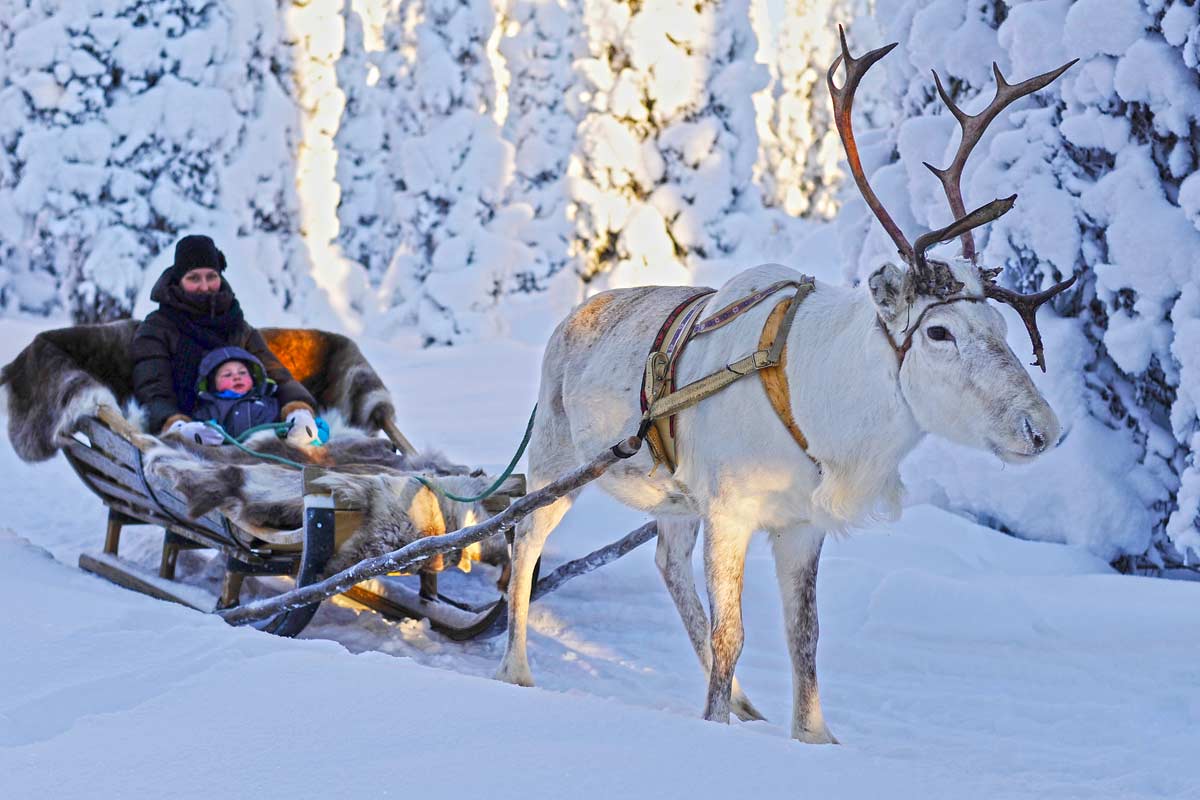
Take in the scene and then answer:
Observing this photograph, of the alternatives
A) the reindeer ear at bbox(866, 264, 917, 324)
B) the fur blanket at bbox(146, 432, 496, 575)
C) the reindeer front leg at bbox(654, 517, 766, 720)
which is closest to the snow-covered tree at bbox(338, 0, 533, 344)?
the fur blanket at bbox(146, 432, 496, 575)

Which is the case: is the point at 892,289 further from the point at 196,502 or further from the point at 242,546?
the point at 242,546

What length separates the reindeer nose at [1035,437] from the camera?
328cm

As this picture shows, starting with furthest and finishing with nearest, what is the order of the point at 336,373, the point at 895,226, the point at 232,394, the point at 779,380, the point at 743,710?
the point at 336,373 < the point at 232,394 < the point at 743,710 < the point at 779,380 < the point at 895,226

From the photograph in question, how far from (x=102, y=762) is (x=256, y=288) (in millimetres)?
19665

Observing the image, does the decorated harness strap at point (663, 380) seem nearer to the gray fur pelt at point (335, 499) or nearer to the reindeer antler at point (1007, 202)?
the reindeer antler at point (1007, 202)

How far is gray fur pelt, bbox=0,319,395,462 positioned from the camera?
662 cm

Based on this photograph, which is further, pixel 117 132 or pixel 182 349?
pixel 117 132

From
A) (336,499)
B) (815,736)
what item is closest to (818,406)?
(815,736)

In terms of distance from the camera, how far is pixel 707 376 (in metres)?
4.12

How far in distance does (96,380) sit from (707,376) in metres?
4.14

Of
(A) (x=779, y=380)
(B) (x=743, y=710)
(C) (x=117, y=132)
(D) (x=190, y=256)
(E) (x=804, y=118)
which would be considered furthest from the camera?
(E) (x=804, y=118)

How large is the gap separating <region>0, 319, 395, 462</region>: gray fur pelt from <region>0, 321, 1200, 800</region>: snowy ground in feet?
2.39

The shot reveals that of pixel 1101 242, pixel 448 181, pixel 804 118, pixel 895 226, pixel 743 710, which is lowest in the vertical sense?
pixel 743 710

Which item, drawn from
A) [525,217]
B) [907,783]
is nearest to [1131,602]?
[907,783]
